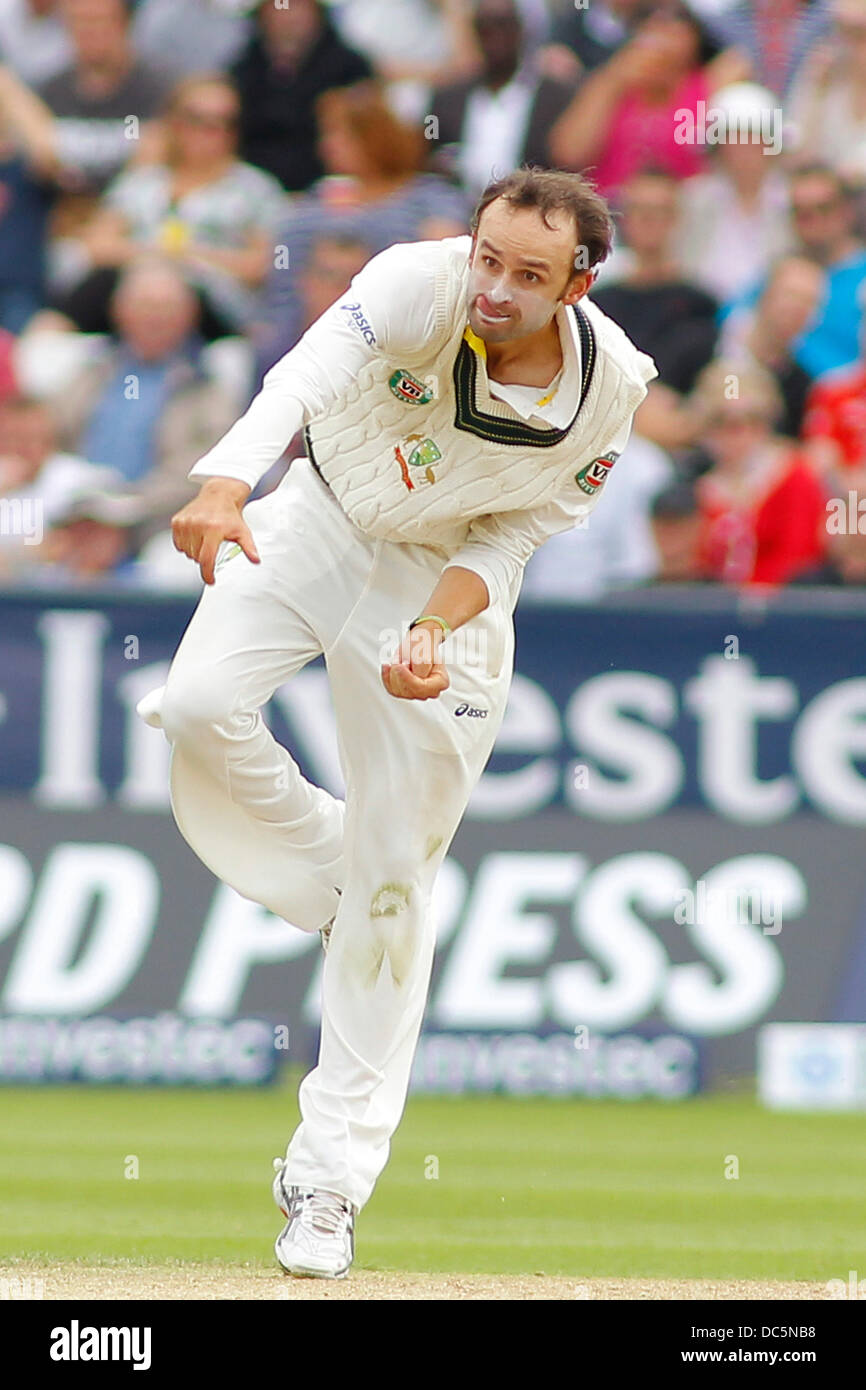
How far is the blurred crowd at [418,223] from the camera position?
34.9ft

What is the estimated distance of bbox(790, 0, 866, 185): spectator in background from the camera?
12.2m

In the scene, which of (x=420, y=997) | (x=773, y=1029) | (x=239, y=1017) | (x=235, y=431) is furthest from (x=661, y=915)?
(x=235, y=431)

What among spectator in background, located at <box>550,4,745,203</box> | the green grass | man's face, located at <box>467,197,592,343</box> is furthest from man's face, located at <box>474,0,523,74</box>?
man's face, located at <box>467,197,592,343</box>

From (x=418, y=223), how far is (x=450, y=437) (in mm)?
6143

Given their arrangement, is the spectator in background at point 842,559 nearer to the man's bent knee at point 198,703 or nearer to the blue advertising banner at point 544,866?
the blue advertising banner at point 544,866

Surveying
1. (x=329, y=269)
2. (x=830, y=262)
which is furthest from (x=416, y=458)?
(x=830, y=262)

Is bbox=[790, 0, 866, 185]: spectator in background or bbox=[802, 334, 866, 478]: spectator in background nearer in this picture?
bbox=[802, 334, 866, 478]: spectator in background

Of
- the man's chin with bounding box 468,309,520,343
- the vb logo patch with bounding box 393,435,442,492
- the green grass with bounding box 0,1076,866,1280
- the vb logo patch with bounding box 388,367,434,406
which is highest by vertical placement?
the man's chin with bounding box 468,309,520,343

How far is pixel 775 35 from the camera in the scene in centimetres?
1254

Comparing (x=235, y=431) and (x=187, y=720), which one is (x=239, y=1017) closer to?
(x=187, y=720)

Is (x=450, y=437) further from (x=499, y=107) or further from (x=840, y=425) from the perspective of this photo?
(x=499, y=107)

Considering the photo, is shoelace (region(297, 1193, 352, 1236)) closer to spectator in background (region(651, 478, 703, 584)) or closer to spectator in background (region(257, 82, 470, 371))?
spectator in background (region(651, 478, 703, 584))

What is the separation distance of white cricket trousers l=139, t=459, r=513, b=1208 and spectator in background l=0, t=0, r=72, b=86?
808 centimetres

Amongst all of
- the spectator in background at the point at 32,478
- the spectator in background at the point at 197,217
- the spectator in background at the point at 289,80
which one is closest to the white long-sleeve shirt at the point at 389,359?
the spectator in background at the point at 32,478
